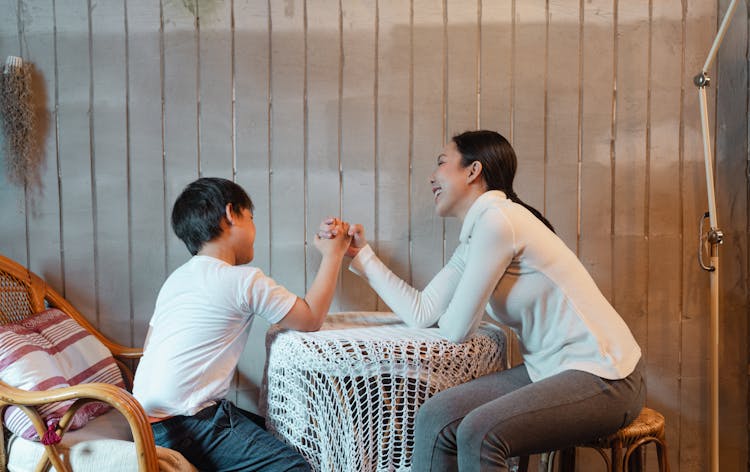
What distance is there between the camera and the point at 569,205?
2.27 metres

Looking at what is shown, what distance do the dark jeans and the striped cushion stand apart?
28 centimetres

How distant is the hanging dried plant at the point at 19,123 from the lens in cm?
212

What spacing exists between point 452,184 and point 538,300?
464mm

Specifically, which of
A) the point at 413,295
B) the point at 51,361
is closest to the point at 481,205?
the point at 413,295

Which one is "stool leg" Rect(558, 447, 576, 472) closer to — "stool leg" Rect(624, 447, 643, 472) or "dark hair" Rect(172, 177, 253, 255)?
"stool leg" Rect(624, 447, 643, 472)

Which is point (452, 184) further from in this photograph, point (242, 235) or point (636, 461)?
point (636, 461)

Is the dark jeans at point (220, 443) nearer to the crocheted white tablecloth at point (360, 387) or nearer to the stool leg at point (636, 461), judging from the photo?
the crocheted white tablecloth at point (360, 387)

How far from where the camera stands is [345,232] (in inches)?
74.9

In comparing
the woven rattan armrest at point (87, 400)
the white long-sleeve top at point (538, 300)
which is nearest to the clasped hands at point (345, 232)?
the white long-sleeve top at point (538, 300)

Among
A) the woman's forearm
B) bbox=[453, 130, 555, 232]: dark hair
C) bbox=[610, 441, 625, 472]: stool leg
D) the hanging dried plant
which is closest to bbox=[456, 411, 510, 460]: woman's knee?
bbox=[610, 441, 625, 472]: stool leg

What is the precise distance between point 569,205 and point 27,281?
192cm

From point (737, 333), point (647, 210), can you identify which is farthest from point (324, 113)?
point (737, 333)

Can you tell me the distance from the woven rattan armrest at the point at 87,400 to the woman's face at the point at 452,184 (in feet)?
3.33

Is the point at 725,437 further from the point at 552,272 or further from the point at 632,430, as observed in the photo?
the point at 552,272
